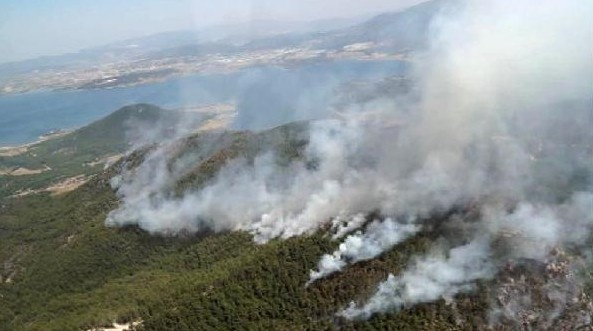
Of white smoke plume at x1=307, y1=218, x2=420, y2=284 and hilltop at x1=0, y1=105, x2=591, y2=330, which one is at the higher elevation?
white smoke plume at x1=307, y1=218, x2=420, y2=284

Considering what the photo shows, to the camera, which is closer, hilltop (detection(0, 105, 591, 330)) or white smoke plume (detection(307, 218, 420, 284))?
hilltop (detection(0, 105, 591, 330))

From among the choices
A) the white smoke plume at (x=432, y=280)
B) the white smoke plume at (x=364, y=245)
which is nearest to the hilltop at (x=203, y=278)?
the white smoke plume at (x=432, y=280)

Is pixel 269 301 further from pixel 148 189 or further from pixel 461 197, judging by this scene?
pixel 148 189

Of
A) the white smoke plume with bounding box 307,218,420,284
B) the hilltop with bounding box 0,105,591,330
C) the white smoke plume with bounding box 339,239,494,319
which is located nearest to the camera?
the hilltop with bounding box 0,105,591,330

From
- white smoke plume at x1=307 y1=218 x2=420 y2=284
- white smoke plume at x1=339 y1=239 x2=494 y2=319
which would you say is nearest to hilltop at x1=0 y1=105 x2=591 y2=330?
white smoke plume at x1=339 y1=239 x2=494 y2=319

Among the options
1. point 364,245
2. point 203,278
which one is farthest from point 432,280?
point 203,278

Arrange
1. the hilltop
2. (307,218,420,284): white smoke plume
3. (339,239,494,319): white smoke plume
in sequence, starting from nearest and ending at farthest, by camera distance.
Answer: the hilltop
(339,239,494,319): white smoke plume
(307,218,420,284): white smoke plume

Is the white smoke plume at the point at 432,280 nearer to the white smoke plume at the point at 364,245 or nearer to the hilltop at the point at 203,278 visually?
the hilltop at the point at 203,278

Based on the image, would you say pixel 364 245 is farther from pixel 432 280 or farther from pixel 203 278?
pixel 203 278

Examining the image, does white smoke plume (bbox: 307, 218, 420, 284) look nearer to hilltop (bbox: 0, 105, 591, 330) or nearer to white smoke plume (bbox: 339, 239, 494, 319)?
hilltop (bbox: 0, 105, 591, 330)
